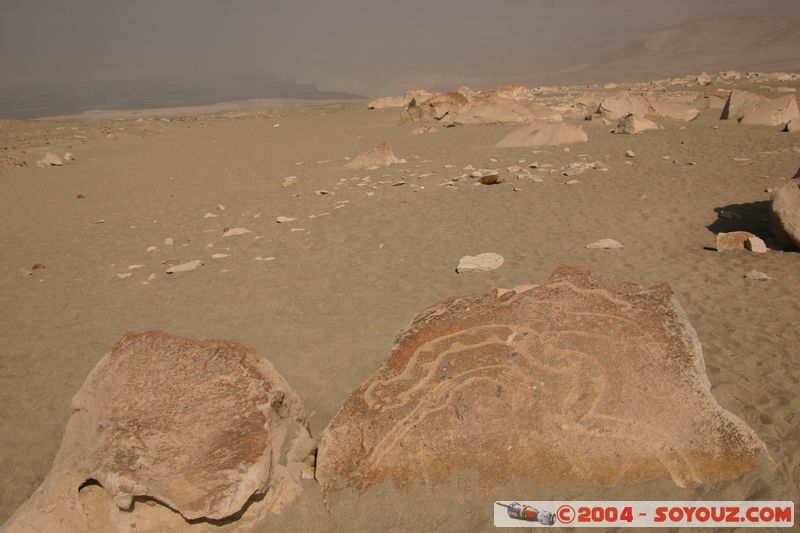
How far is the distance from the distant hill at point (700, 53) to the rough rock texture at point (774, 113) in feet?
108

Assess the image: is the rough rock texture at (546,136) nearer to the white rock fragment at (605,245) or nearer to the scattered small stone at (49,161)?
the white rock fragment at (605,245)

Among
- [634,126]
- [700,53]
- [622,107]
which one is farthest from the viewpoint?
[700,53]

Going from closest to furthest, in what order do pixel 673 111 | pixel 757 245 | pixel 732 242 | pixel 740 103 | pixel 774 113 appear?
pixel 757 245
pixel 732 242
pixel 774 113
pixel 740 103
pixel 673 111

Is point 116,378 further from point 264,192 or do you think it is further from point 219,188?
point 219,188

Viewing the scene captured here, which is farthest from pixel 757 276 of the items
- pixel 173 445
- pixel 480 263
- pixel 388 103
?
pixel 388 103

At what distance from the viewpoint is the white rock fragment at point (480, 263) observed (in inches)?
219

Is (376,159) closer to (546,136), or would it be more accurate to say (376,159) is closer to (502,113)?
(546,136)

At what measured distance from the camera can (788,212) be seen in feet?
16.8

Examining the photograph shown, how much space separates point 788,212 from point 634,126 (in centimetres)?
871

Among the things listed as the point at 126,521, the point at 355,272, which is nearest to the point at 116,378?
the point at 126,521

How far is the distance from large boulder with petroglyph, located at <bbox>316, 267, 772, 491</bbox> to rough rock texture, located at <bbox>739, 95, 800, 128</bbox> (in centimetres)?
1283

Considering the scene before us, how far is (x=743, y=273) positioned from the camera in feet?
16.1

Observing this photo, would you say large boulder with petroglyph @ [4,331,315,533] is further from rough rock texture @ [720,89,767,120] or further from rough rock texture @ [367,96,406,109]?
rough rock texture @ [367,96,406,109]

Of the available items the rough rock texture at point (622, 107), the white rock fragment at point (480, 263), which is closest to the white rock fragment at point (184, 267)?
the white rock fragment at point (480, 263)
